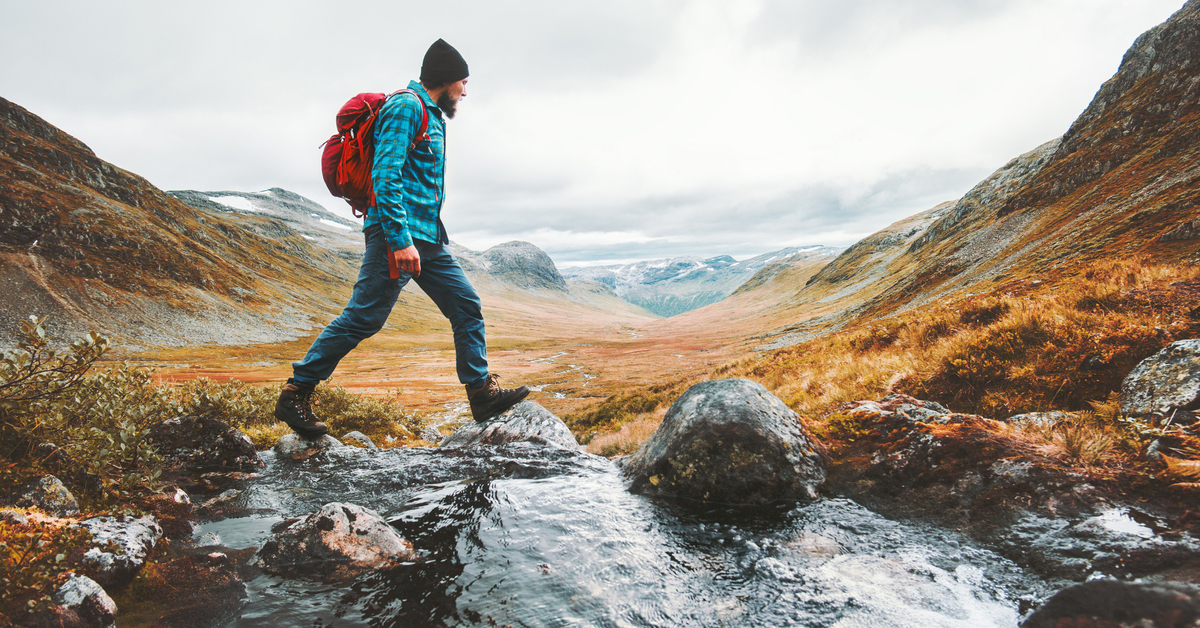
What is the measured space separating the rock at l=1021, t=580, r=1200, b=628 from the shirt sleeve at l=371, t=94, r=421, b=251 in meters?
6.49

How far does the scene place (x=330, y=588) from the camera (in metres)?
3.75

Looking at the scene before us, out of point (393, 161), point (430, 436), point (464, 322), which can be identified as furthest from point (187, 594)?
point (430, 436)

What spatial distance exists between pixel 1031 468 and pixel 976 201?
111m

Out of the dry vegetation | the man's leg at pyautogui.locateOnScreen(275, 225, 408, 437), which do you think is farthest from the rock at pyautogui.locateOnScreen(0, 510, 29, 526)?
the dry vegetation

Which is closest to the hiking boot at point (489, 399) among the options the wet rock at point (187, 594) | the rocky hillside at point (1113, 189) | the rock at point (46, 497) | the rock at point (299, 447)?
the rock at point (299, 447)

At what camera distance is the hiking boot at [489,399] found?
678cm

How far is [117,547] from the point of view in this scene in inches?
134

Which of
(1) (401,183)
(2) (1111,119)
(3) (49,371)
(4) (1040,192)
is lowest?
(3) (49,371)

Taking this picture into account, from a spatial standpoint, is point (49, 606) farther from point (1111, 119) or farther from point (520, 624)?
point (1111, 119)

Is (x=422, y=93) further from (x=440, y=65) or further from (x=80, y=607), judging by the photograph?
(x=80, y=607)

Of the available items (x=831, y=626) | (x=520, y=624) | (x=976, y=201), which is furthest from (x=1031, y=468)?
(x=976, y=201)

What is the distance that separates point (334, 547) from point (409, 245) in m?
3.42

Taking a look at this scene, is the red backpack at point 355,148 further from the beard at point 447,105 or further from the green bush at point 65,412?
the green bush at point 65,412

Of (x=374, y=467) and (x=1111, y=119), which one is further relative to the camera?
(x=1111, y=119)
